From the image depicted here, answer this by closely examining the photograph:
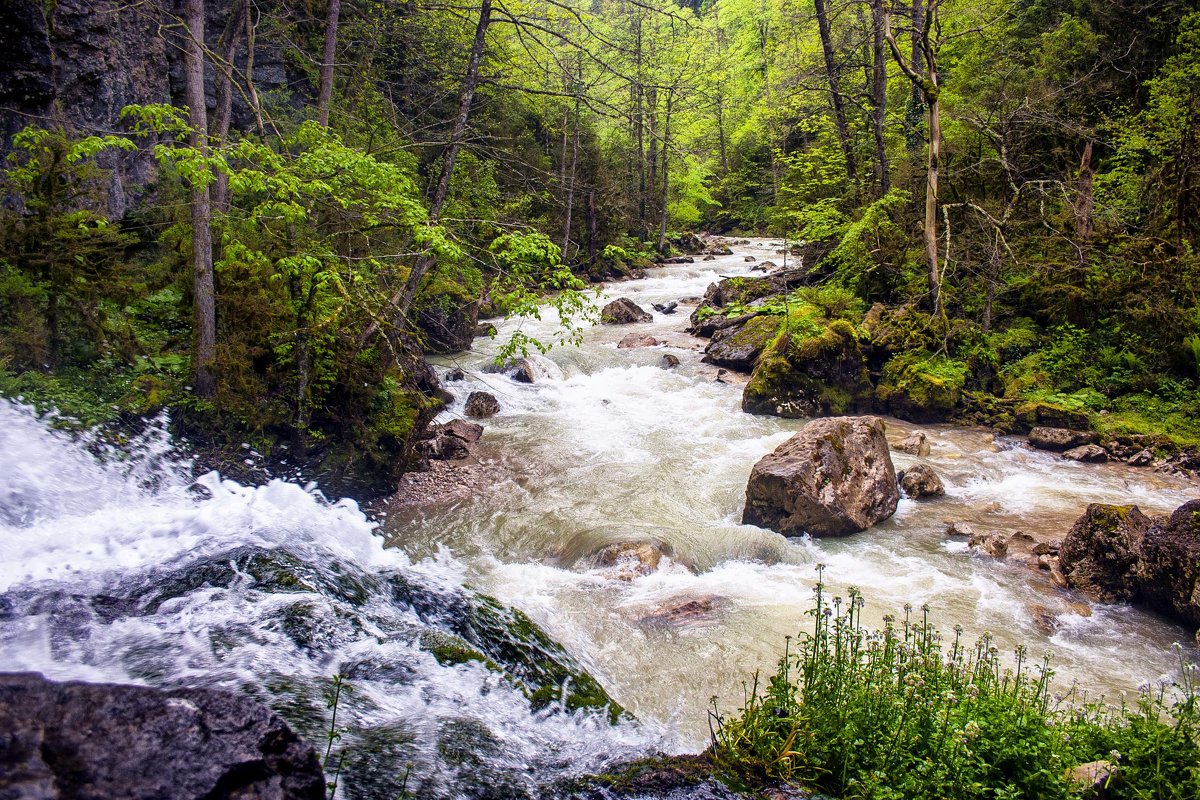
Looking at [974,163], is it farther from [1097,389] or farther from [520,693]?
[520,693]

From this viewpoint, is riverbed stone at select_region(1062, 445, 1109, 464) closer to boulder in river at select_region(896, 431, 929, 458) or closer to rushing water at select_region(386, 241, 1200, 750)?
rushing water at select_region(386, 241, 1200, 750)

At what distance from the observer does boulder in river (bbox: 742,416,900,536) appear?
26.8 ft

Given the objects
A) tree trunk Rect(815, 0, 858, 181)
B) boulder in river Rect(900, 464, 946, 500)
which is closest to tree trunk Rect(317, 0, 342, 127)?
boulder in river Rect(900, 464, 946, 500)

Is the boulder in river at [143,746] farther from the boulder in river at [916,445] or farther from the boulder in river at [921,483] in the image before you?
the boulder in river at [916,445]

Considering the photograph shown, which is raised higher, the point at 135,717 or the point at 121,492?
the point at 135,717

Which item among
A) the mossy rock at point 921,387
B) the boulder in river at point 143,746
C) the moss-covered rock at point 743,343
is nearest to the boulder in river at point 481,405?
the moss-covered rock at point 743,343

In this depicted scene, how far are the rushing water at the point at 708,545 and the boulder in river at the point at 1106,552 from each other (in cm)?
25

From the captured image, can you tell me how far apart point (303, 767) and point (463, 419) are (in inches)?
389

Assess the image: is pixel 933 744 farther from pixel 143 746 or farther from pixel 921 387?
pixel 921 387

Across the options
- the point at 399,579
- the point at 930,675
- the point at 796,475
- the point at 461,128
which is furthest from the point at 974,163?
the point at 399,579

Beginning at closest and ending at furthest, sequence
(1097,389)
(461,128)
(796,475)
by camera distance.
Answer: (796,475), (461,128), (1097,389)

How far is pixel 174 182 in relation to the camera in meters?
9.13

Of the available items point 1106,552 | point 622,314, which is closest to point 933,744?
point 1106,552

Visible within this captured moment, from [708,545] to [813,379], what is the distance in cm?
615
